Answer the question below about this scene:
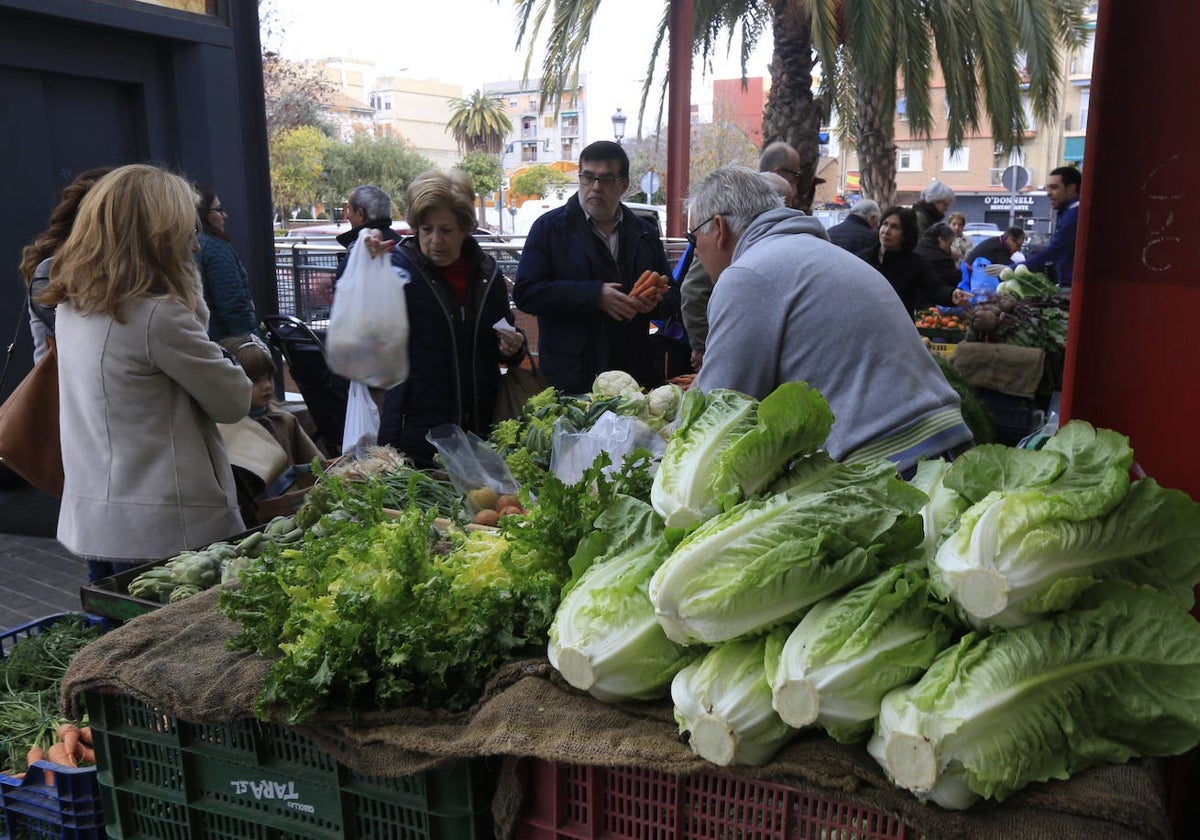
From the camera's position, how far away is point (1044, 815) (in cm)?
151

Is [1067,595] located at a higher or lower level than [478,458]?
higher

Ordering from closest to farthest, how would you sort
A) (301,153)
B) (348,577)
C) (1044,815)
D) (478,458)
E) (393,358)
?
(1044,815)
(348,577)
(478,458)
(393,358)
(301,153)

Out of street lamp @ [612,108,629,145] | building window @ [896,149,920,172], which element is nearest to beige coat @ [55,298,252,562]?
street lamp @ [612,108,629,145]

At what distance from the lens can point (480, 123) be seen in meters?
65.6

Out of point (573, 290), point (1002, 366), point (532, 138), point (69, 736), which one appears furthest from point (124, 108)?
point (532, 138)

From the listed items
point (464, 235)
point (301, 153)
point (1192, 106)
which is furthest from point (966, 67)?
point (301, 153)

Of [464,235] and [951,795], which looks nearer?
[951,795]

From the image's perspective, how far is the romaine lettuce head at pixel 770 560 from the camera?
1.68 metres

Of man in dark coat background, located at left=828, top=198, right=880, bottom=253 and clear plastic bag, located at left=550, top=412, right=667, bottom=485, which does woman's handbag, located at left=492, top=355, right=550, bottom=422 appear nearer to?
clear plastic bag, located at left=550, top=412, right=667, bottom=485

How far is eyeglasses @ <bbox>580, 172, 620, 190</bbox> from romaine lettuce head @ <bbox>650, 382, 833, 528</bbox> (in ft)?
10.5

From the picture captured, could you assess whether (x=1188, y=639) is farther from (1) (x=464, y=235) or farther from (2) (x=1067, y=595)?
(1) (x=464, y=235)

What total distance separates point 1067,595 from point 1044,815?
→ 34cm

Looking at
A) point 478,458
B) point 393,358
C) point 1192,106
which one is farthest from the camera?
→ point 393,358

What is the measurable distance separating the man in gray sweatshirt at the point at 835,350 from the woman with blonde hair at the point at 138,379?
1.84m
